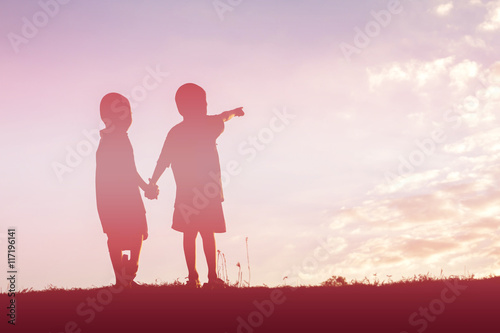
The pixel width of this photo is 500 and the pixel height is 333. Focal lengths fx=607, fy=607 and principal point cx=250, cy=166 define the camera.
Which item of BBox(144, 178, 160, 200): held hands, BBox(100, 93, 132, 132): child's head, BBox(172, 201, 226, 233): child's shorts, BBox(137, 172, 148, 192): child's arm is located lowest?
BBox(172, 201, 226, 233): child's shorts

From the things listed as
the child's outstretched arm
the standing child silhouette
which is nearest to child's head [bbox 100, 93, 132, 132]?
the standing child silhouette

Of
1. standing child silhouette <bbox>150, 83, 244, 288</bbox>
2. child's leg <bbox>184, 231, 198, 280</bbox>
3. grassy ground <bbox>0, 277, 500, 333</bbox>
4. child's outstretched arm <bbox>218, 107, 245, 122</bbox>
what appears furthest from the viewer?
child's outstretched arm <bbox>218, 107, 245, 122</bbox>

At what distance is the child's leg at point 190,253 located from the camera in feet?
37.8

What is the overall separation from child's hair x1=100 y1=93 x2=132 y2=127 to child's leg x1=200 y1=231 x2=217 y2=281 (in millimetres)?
2753

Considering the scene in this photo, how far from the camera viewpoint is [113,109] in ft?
38.7

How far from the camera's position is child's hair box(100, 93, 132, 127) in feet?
38.8

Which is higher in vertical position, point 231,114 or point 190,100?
point 190,100

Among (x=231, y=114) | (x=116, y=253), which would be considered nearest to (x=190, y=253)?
(x=116, y=253)

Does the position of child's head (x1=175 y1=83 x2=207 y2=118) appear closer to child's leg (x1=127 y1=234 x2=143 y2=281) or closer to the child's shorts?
the child's shorts

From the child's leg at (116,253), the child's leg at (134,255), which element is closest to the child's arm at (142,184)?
the child's leg at (134,255)

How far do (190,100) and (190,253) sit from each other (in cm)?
→ 301

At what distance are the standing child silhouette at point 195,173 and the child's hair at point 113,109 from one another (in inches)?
40.2

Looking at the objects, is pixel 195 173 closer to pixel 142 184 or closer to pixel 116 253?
pixel 142 184

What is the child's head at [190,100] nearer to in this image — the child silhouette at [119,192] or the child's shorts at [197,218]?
the child silhouette at [119,192]
